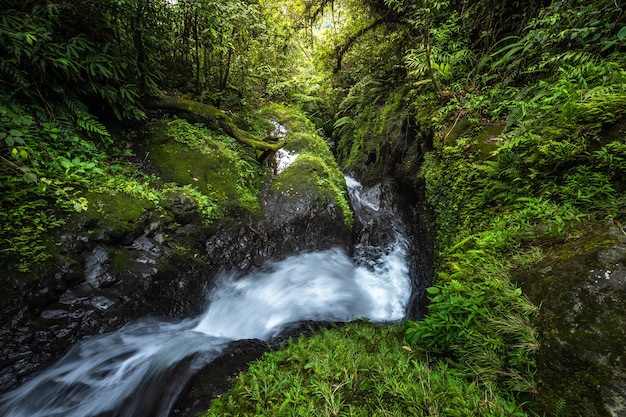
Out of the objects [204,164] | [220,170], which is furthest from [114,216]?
[220,170]

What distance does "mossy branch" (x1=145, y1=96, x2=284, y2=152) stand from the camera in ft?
19.3

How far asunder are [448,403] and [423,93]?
6.56m

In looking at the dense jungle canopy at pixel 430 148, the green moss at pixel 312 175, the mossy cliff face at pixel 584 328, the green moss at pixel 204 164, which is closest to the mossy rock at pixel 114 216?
the dense jungle canopy at pixel 430 148

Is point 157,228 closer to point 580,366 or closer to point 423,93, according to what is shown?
point 580,366

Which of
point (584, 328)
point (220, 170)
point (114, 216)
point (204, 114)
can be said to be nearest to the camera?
point (584, 328)

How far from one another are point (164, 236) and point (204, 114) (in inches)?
130

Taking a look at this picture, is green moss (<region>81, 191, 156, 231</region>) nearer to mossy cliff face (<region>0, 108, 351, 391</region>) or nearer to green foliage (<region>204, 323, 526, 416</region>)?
mossy cliff face (<region>0, 108, 351, 391</region>)

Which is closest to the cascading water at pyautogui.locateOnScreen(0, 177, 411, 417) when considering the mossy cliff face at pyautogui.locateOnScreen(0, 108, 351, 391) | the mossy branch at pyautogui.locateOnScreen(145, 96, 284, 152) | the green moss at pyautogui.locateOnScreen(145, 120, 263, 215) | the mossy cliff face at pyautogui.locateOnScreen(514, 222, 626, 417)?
the mossy cliff face at pyautogui.locateOnScreen(0, 108, 351, 391)

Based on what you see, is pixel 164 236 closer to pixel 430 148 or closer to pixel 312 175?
pixel 312 175

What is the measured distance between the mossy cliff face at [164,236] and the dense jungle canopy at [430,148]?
0.46ft

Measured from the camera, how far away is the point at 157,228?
4.26 m

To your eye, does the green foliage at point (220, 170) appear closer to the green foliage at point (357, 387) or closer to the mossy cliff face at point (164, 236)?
the mossy cliff face at point (164, 236)

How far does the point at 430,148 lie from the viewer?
5945 millimetres

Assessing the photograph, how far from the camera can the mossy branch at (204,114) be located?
588cm
